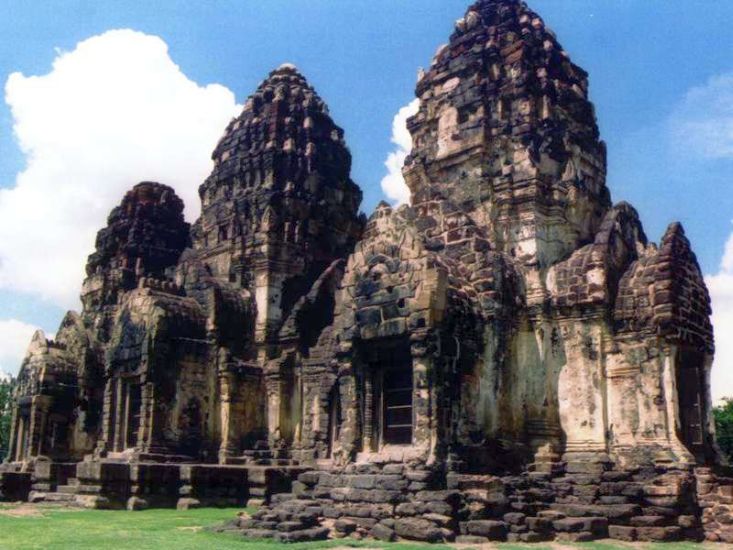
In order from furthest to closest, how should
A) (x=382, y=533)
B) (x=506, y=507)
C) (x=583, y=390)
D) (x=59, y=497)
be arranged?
(x=59, y=497) < (x=583, y=390) < (x=506, y=507) < (x=382, y=533)

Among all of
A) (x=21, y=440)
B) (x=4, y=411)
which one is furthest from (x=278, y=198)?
(x=4, y=411)

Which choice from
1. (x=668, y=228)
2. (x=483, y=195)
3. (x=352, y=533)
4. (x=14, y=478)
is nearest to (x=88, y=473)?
(x=14, y=478)

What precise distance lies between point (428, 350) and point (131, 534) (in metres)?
5.38

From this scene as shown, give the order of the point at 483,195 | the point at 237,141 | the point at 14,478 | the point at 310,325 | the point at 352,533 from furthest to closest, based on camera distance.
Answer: the point at 237,141
the point at 310,325
the point at 14,478
the point at 483,195
the point at 352,533

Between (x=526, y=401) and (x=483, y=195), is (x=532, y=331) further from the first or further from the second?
(x=483, y=195)

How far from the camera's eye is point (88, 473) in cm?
1714

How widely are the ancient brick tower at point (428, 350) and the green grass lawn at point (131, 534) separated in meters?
0.63

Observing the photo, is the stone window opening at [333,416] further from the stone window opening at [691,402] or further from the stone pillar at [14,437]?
the stone pillar at [14,437]

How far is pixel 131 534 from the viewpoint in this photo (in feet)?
39.5

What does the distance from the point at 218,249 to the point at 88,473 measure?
8027 mm

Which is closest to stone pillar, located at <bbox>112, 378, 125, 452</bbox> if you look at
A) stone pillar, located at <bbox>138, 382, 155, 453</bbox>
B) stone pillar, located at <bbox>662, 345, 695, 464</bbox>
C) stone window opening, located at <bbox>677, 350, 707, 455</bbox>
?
stone pillar, located at <bbox>138, 382, 155, 453</bbox>

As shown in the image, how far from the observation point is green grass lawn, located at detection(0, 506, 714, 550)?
10680mm

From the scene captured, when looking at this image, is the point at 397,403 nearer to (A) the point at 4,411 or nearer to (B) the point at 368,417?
(B) the point at 368,417

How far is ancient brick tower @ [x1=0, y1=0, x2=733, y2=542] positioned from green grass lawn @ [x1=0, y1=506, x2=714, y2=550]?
2.07ft
